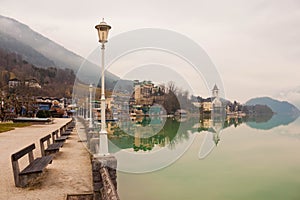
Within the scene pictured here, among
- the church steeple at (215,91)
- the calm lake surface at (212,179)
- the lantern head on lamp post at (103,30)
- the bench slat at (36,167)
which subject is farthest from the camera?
the calm lake surface at (212,179)

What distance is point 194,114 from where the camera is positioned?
31.1ft

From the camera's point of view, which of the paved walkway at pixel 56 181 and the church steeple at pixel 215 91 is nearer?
the paved walkway at pixel 56 181

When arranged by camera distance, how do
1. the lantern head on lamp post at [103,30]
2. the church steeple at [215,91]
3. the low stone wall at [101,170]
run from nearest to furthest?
the low stone wall at [101,170], the lantern head on lamp post at [103,30], the church steeple at [215,91]

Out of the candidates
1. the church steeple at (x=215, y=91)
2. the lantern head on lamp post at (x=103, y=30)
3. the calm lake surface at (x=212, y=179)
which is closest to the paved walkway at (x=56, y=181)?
the calm lake surface at (x=212, y=179)

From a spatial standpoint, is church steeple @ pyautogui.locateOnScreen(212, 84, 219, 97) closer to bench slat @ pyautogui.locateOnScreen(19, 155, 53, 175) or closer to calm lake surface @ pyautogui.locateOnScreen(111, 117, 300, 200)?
calm lake surface @ pyautogui.locateOnScreen(111, 117, 300, 200)

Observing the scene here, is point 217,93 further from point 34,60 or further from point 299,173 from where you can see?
point 34,60

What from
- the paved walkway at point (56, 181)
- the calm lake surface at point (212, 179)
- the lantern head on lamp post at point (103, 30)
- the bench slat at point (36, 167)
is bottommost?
the calm lake surface at point (212, 179)

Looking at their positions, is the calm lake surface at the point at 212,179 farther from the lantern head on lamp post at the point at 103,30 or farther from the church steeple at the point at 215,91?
the lantern head on lamp post at the point at 103,30

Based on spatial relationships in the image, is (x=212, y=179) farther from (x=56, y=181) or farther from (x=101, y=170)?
(x=101, y=170)

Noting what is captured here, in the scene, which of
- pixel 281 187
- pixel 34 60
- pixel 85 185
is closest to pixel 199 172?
pixel 281 187

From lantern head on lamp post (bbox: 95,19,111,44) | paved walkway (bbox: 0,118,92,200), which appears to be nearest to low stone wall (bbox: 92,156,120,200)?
paved walkway (bbox: 0,118,92,200)

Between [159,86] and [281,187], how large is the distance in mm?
6268

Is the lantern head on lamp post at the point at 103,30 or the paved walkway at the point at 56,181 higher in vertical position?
the lantern head on lamp post at the point at 103,30

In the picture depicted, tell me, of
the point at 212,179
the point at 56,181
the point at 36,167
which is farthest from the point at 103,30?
the point at 212,179
